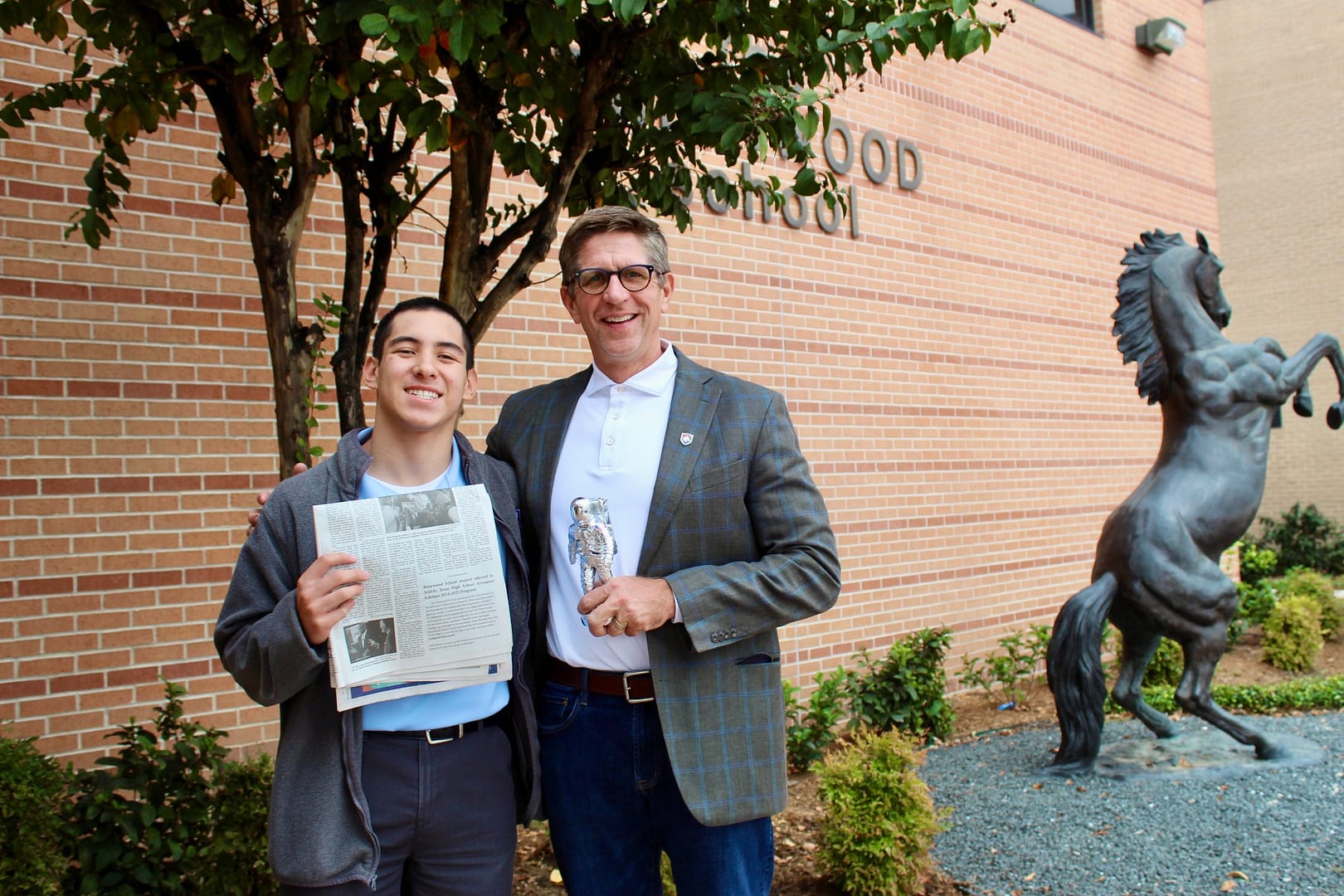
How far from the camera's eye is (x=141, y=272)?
4527 mm

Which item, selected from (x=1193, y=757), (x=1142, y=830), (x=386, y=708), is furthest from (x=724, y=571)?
(x=1193, y=757)

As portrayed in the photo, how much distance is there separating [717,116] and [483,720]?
1657 mm

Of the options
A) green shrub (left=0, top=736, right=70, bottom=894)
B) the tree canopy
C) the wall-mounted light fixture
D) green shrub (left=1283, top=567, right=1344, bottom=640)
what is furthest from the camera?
the wall-mounted light fixture

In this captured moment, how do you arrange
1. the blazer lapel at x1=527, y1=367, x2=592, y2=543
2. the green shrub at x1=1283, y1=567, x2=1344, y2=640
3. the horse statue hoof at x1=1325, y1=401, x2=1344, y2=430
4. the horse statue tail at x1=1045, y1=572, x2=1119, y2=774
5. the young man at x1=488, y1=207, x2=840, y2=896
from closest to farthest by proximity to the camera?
the young man at x1=488, y1=207, x2=840, y2=896
the blazer lapel at x1=527, y1=367, x2=592, y2=543
the horse statue tail at x1=1045, y1=572, x2=1119, y2=774
the horse statue hoof at x1=1325, y1=401, x2=1344, y2=430
the green shrub at x1=1283, y1=567, x2=1344, y2=640

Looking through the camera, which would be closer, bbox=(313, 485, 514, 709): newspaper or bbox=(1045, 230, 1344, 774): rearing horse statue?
bbox=(313, 485, 514, 709): newspaper

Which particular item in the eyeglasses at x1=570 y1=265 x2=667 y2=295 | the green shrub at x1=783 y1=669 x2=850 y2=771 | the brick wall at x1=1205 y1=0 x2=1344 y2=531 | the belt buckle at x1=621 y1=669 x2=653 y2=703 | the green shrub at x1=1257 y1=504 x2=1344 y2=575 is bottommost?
the green shrub at x1=1257 y1=504 x2=1344 y2=575

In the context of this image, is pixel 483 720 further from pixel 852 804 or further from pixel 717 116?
pixel 852 804

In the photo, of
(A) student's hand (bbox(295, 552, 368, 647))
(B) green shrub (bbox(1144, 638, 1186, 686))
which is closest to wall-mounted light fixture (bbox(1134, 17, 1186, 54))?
(B) green shrub (bbox(1144, 638, 1186, 686))

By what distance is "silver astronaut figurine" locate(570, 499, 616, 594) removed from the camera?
2.09m

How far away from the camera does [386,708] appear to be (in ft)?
6.66

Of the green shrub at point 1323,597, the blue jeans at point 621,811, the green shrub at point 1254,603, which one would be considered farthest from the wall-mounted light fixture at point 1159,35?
the blue jeans at point 621,811

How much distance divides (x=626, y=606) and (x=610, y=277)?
0.74 metres

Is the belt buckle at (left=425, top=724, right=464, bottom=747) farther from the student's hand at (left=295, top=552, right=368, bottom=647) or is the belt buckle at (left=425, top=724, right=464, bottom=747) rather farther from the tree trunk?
the tree trunk

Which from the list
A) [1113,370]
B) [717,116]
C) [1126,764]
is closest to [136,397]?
[717,116]
